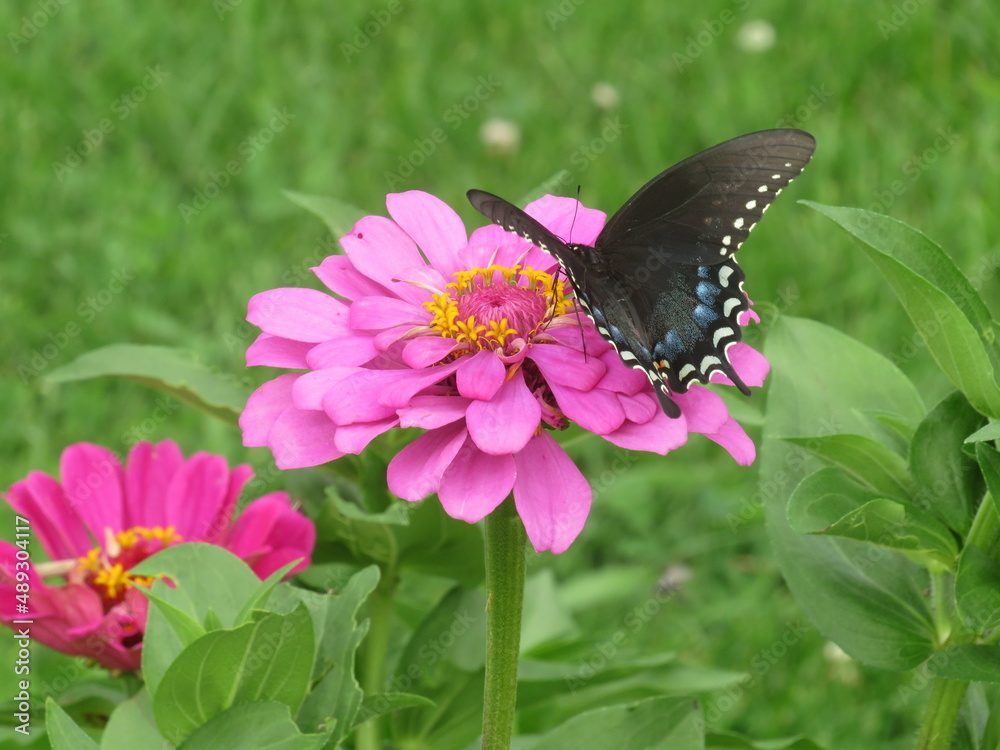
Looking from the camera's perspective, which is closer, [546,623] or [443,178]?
[546,623]

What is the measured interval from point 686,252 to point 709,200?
0.05 meters

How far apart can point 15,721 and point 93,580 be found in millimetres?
146

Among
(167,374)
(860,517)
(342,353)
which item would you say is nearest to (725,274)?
(860,517)

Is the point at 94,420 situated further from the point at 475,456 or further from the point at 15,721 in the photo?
the point at 475,456

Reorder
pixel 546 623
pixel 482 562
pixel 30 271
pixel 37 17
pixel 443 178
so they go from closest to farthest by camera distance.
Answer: pixel 482 562 → pixel 546 623 → pixel 30 271 → pixel 443 178 → pixel 37 17

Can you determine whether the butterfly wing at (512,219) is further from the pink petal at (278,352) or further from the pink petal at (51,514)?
the pink petal at (51,514)

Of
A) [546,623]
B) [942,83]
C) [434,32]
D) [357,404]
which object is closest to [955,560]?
[357,404]

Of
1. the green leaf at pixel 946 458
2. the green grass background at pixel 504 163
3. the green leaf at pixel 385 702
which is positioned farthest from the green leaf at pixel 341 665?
the green grass background at pixel 504 163

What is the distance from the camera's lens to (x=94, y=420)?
2361 millimetres

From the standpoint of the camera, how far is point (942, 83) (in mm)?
3041

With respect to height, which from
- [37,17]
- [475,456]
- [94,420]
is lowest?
[94,420]

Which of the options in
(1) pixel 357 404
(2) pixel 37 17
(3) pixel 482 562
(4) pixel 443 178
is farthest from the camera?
(2) pixel 37 17

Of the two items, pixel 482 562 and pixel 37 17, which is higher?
pixel 37 17

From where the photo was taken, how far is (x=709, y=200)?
1.07 meters
